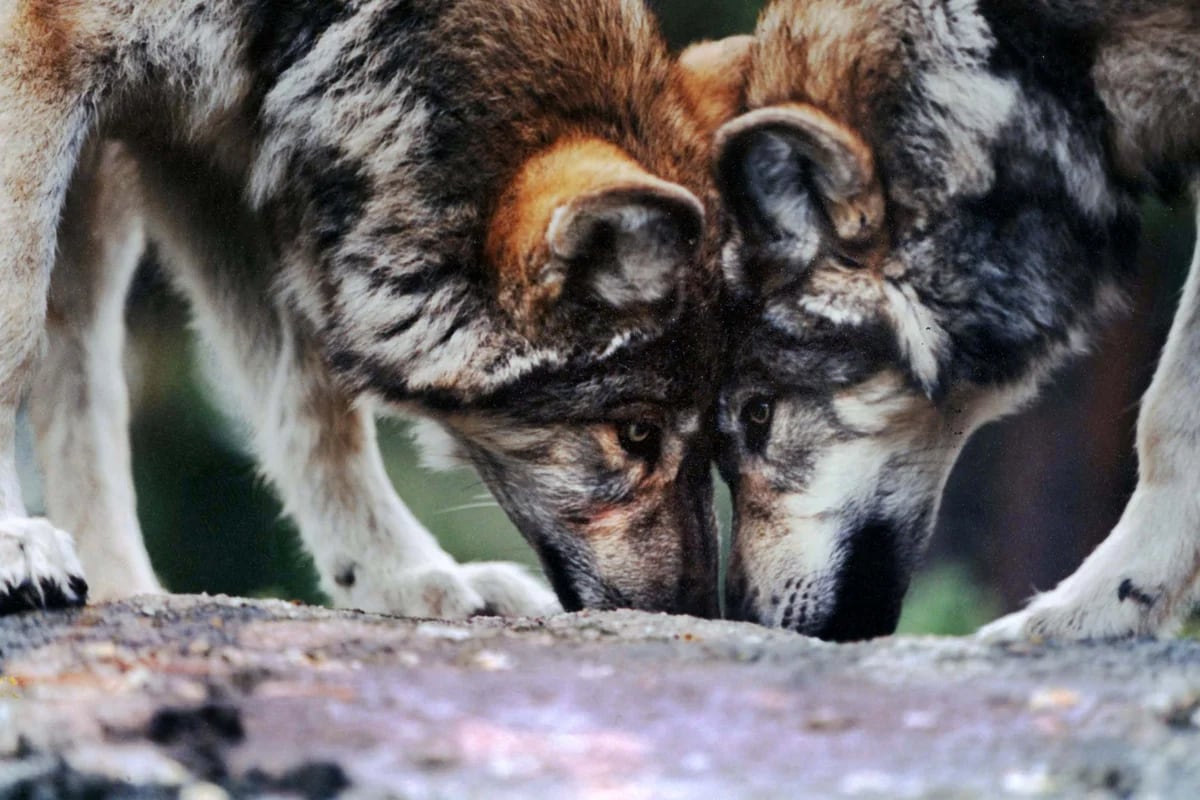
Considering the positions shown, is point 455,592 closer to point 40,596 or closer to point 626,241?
point 626,241

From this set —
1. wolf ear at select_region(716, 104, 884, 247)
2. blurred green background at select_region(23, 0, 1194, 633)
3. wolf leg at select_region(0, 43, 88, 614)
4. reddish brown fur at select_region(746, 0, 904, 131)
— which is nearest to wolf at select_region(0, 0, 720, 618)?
wolf leg at select_region(0, 43, 88, 614)

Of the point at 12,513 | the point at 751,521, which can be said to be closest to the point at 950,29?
the point at 751,521

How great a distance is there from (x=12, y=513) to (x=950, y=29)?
2447 mm

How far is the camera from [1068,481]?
5.43m

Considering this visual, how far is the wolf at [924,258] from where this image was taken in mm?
3223

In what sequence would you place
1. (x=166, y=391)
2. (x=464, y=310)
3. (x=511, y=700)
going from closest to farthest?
(x=511, y=700)
(x=464, y=310)
(x=166, y=391)

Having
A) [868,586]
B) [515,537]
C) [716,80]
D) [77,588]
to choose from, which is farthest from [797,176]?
[77,588]

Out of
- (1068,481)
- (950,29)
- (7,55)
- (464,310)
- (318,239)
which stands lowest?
(1068,481)

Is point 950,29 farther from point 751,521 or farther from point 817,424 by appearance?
point 751,521

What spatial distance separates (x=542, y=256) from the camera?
3062 millimetres

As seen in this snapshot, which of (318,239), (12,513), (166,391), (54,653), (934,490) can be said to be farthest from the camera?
(166,391)

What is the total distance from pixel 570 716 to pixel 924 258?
1.84 meters

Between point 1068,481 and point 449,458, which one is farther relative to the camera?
point 1068,481

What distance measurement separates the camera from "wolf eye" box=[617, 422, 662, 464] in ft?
11.1
